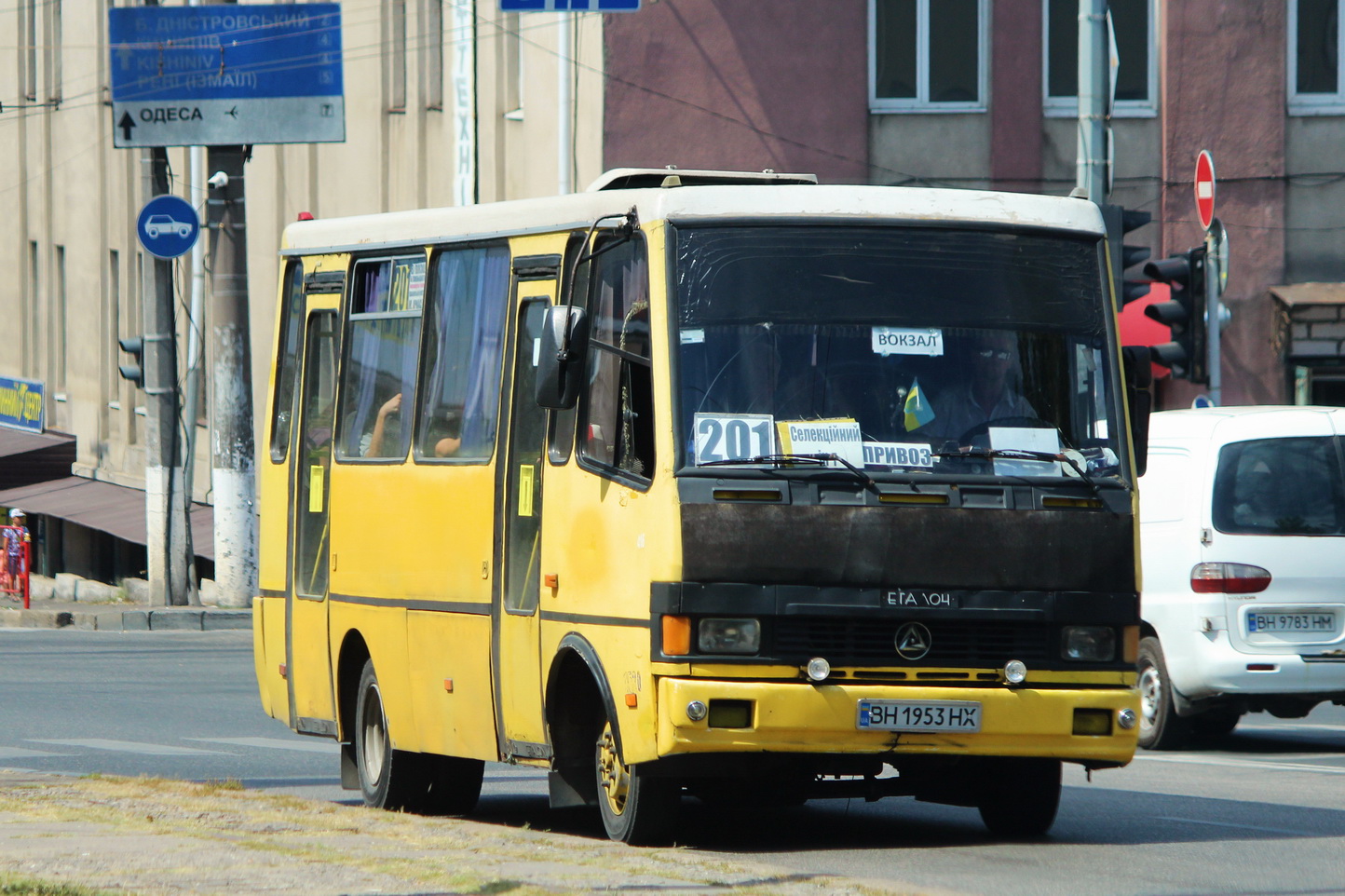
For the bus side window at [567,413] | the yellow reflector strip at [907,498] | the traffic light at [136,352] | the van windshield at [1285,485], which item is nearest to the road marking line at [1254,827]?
the yellow reflector strip at [907,498]

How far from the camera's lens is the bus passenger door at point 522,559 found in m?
9.80

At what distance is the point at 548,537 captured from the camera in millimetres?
9688

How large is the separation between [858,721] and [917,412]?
1.20m

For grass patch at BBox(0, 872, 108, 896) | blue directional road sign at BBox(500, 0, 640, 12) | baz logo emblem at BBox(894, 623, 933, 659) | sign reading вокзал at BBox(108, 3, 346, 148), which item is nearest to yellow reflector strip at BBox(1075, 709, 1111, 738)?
baz logo emblem at BBox(894, 623, 933, 659)

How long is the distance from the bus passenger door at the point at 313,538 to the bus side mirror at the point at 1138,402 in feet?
13.5

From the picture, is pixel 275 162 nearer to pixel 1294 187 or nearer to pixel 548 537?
pixel 1294 187

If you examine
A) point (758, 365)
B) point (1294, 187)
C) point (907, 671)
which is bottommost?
point (907, 671)

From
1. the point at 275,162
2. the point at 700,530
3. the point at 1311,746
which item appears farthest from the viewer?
the point at 275,162

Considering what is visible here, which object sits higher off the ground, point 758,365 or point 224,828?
point 758,365

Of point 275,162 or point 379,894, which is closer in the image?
point 379,894

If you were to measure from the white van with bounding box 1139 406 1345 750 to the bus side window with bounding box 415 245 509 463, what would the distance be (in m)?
5.10

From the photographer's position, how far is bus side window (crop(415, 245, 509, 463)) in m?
10.4

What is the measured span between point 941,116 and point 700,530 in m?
19.3

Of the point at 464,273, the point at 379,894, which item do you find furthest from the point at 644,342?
the point at 379,894
